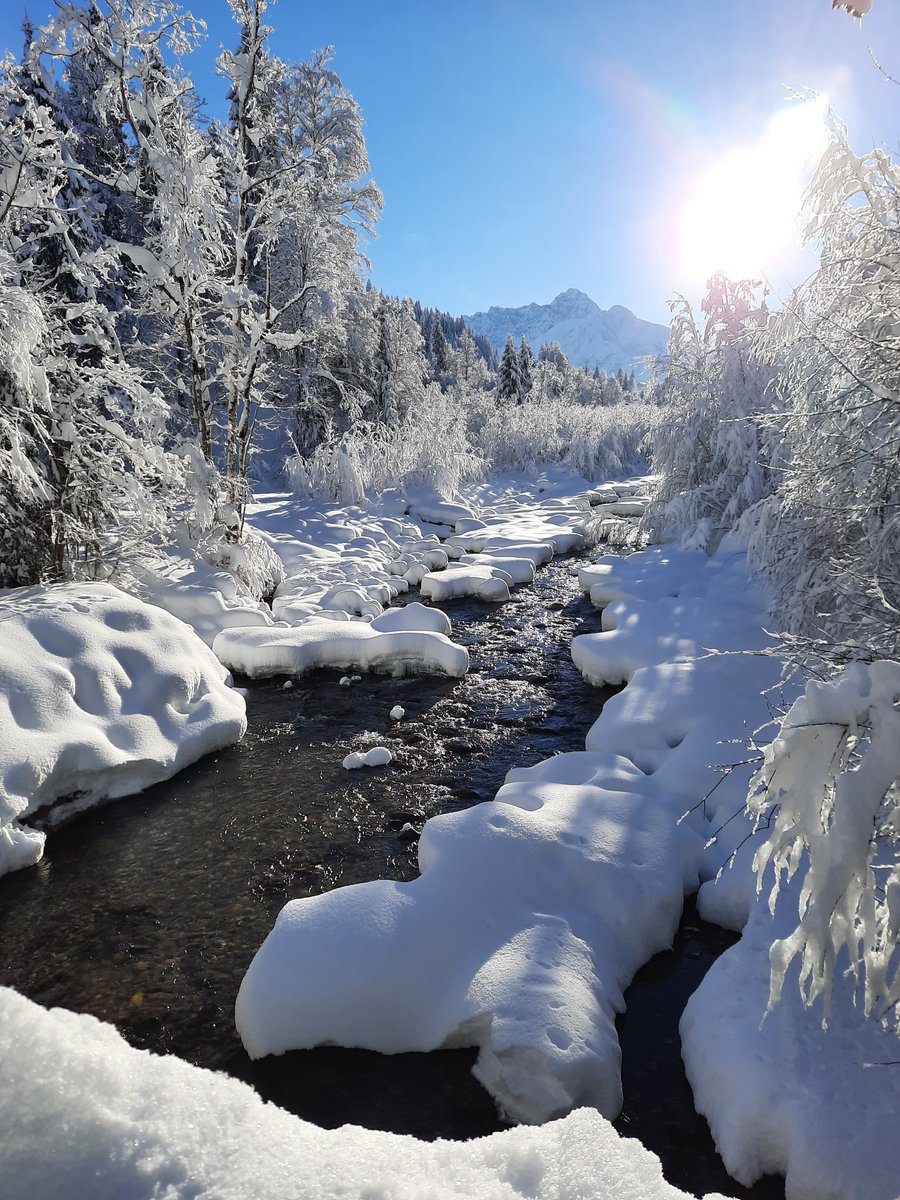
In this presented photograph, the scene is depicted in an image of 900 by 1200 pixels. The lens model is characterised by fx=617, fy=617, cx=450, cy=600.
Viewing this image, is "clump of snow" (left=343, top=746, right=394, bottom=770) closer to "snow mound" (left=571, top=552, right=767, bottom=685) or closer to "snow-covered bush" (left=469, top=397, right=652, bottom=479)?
"snow mound" (left=571, top=552, right=767, bottom=685)

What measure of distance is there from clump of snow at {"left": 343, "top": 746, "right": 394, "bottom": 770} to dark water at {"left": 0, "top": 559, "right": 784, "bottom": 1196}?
8 centimetres

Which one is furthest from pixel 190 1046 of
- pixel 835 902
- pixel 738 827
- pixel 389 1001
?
pixel 738 827

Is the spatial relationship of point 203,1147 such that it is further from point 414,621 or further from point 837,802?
point 414,621

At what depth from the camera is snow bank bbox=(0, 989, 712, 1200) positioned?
1394 millimetres

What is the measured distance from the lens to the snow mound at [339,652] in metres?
7.69

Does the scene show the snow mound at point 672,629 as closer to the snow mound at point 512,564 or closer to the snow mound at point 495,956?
the snow mound at point 512,564

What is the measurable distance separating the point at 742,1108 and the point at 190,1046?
8.57 feet

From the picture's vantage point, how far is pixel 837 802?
62.9 inches

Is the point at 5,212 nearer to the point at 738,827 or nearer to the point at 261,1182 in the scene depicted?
the point at 261,1182

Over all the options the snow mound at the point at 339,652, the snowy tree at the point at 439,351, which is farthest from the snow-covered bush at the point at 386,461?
the snowy tree at the point at 439,351

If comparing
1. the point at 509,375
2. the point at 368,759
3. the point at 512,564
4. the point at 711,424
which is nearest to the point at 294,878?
the point at 368,759

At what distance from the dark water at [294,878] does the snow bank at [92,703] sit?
231mm

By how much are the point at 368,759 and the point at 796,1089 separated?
4014mm

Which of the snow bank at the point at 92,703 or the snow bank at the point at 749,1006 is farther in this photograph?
the snow bank at the point at 92,703
